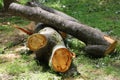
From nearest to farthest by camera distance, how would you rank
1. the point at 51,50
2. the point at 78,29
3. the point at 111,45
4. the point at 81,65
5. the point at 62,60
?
the point at 62,60 < the point at 51,50 < the point at 81,65 < the point at 111,45 < the point at 78,29

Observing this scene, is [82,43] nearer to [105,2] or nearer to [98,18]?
[98,18]

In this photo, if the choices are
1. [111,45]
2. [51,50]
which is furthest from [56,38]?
[111,45]

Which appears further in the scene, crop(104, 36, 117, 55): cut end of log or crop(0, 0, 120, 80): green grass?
crop(104, 36, 117, 55): cut end of log

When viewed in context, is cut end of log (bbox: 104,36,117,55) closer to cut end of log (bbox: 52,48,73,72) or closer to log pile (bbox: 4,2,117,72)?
log pile (bbox: 4,2,117,72)

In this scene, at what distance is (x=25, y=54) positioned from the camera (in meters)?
8.20

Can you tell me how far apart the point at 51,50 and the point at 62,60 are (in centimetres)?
54

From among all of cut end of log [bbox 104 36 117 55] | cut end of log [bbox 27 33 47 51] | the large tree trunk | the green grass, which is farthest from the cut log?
cut end of log [bbox 104 36 117 55]

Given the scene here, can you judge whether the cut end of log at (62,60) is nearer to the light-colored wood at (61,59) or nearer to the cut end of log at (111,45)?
the light-colored wood at (61,59)

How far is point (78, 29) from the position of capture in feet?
26.2

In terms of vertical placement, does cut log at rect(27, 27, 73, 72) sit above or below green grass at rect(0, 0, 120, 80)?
above

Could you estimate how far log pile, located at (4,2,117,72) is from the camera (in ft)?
22.2

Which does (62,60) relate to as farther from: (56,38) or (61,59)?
(56,38)

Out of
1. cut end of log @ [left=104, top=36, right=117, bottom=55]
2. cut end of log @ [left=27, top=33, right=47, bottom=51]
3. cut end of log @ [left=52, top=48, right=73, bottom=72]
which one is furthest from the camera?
cut end of log @ [left=104, top=36, right=117, bottom=55]

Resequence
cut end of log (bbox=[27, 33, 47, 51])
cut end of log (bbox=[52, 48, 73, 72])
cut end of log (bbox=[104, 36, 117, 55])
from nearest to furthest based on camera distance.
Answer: cut end of log (bbox=[52, 48, 73, 72]) → cut end of log (bbox=[27, 33, 47, 51]) → cut end of log (bbox=[104, 36, 117, 55])
